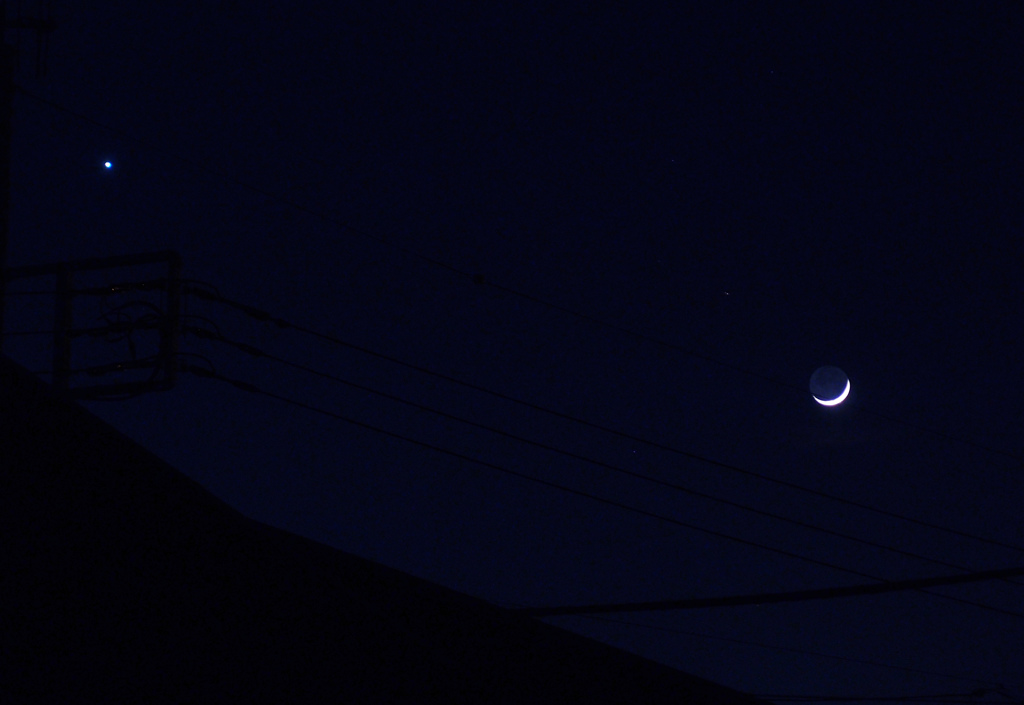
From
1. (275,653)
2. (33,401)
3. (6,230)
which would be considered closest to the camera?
(33,401)

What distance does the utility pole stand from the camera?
10680 millimetres

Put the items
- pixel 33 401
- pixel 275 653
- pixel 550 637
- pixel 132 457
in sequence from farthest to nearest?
pixel 550 637 → pixel 275 653 → pixel 132 457 → pixel 33 401

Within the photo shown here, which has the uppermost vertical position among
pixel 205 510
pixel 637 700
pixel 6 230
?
pixel 6 230

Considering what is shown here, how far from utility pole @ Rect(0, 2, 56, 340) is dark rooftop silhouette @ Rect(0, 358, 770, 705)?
456 centimetres

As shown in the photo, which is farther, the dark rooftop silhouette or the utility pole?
the utility pole

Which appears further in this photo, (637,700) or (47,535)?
(637,700)

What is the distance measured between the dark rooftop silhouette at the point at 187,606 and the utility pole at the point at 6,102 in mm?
4563

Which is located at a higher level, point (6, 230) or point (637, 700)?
point (6, 230)

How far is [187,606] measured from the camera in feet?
19.9

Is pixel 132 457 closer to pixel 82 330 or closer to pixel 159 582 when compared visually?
pixel 159 582

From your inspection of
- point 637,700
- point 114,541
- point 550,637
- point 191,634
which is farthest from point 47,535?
point 637,700

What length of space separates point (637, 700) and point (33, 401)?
18.8 feet

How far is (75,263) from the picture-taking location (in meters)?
13.0

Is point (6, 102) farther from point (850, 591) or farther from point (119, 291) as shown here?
point (850, 591)
